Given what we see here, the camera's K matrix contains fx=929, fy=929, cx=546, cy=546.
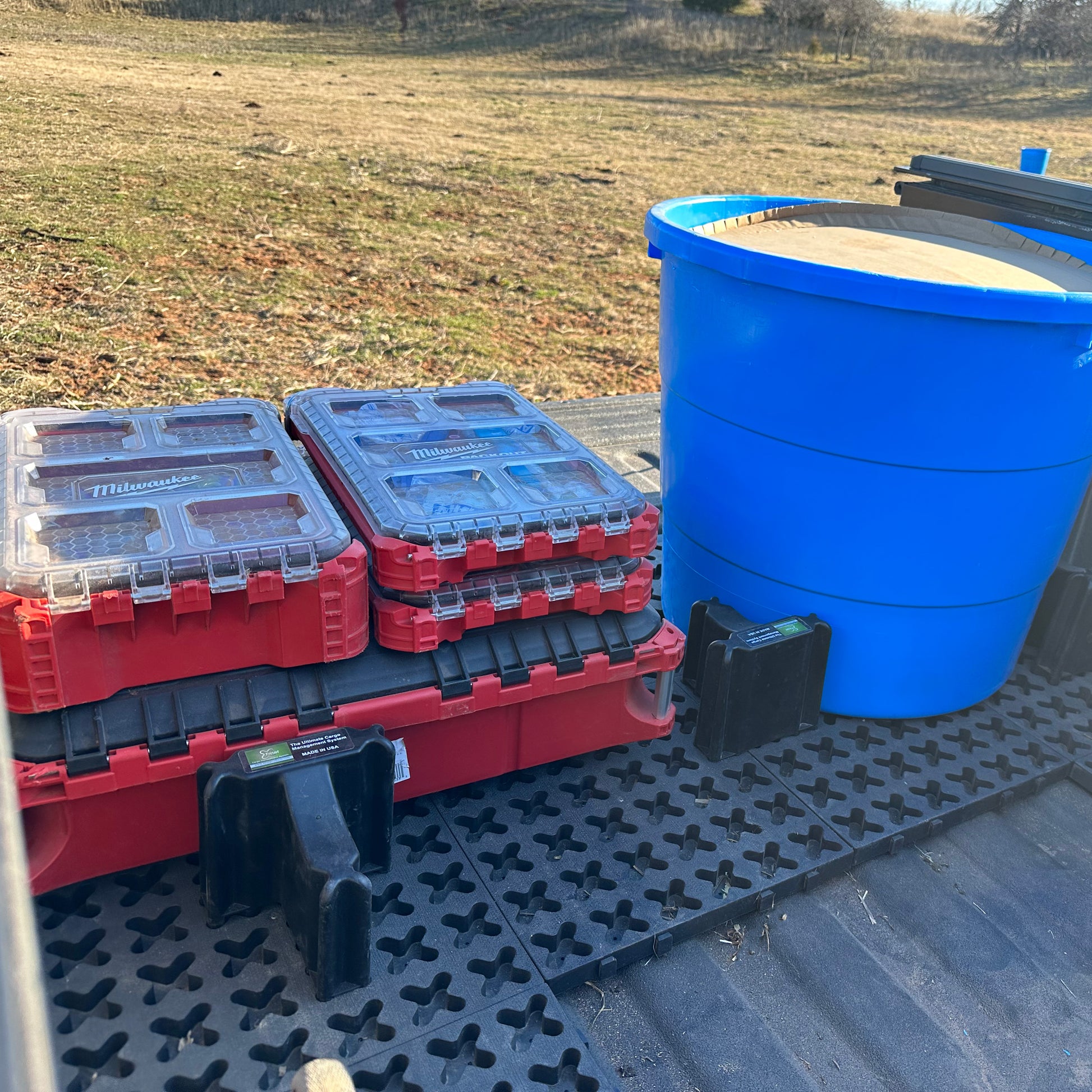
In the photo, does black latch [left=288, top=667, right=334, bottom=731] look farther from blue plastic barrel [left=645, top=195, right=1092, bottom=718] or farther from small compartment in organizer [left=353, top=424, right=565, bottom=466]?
blue plastic barrel [left=645, top=195, right=1092, bottom=718]

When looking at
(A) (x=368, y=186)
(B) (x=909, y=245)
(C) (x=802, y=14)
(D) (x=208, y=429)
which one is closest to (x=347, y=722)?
(D) (x=208, y=429)

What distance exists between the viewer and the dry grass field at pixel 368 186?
4723 millimetres

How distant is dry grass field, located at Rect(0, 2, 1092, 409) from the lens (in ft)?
15.5

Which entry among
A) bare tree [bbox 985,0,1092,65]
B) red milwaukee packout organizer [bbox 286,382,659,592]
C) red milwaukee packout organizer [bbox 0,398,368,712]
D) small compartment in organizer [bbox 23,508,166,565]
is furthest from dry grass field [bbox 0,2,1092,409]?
bare tree [bbox 985,0,1092,65]

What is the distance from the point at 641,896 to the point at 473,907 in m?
0.30

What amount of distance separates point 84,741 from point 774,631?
1.32m

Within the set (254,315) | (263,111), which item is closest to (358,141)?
(263,111)

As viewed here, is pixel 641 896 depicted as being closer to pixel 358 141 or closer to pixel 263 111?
pixel 358 141

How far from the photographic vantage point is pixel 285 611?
4.89ft

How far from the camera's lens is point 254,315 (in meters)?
5.11

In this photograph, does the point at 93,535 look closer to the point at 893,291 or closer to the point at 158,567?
the point at 158,567

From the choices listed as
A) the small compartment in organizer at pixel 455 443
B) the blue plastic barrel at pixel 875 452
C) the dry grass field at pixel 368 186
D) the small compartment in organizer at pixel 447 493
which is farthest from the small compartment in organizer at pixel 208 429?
the dry grass field at pixel 368 186

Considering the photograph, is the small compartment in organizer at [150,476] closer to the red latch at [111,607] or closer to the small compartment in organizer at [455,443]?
the small compartment in organizer at [455,443]

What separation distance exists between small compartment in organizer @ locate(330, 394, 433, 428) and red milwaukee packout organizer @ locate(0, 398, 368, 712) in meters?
0.28
